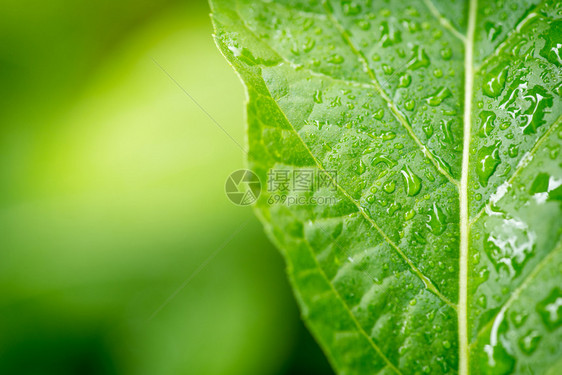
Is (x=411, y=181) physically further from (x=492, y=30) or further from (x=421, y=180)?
(x=492, y=30)

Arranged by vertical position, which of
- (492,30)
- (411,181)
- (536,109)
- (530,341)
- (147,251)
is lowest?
(147,251)

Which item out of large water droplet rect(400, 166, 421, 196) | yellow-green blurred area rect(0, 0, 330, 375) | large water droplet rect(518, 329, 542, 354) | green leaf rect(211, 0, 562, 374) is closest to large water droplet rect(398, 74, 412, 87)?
green leaf rect(211, 0, 562, 374)

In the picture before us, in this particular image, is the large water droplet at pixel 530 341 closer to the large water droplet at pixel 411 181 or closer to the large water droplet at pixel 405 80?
the large water droplet at pixel 411 181

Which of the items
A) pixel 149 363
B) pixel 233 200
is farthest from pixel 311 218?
pixel 149 363

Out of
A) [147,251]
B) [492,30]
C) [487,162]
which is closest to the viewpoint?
[487,162]

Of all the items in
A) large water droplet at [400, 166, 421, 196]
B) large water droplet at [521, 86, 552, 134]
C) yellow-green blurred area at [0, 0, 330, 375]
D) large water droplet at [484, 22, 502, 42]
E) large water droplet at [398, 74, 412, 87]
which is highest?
large water droplet at [484, 22, 502, 42]

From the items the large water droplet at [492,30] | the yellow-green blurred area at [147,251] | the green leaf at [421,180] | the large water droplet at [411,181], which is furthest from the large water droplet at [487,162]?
the yellow-green blurred area at [147,251]

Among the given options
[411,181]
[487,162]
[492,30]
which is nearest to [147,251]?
[411,181]

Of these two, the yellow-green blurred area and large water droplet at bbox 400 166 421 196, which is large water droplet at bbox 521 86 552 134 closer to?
large water droplet at bbox 400 166 421 196
